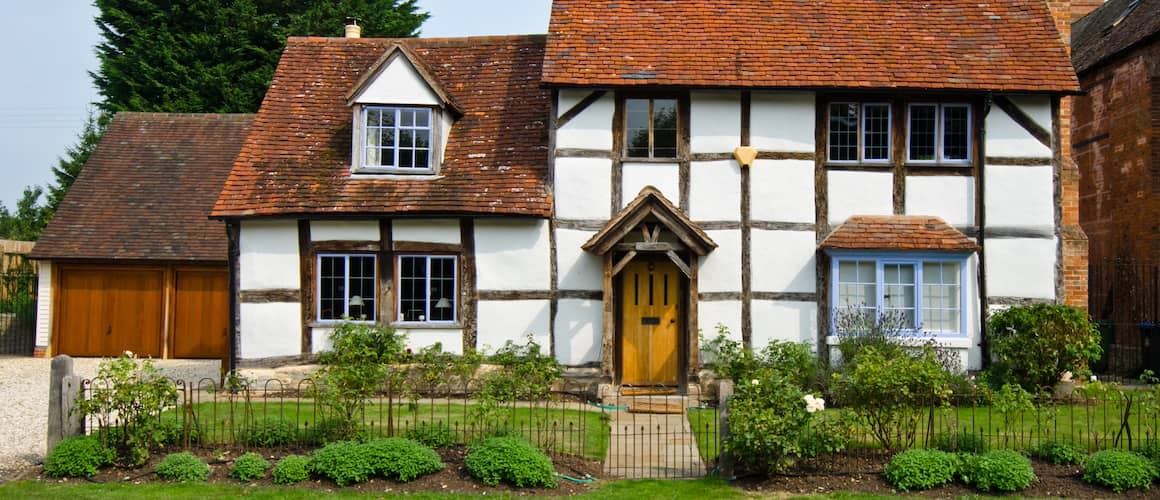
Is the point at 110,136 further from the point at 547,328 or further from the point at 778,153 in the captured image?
the point at 778,153

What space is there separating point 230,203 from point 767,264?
9835mm

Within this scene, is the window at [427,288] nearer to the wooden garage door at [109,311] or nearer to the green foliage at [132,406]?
the green foliage at [132,406]

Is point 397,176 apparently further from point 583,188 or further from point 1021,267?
point 1021,267

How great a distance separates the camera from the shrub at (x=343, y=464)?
35.8 ft

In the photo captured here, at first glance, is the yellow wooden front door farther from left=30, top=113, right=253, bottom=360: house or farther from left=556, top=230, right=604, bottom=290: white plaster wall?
left=30, top=113, right=253, bottom=360: house

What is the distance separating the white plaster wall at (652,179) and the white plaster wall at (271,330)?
20.9 feet

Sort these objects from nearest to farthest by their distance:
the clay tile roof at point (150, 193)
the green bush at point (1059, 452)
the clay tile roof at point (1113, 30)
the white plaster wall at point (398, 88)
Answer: the green bush at point (1059, 452), the white plaster wall at point (398, 88), the clay tile roof at point (1113, 30), the clay tile roof at point (150, 193)

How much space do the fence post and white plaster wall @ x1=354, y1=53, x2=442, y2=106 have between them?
764 centimetres

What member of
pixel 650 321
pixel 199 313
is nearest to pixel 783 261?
pixel 650 321

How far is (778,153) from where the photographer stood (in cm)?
1739

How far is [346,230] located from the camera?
17.4 meters

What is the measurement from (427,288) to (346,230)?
1.82m

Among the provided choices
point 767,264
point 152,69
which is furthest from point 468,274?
point 152,69

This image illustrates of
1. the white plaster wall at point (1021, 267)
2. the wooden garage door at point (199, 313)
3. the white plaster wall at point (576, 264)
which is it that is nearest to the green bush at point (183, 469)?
the white plaster wall at point (576, 264)
